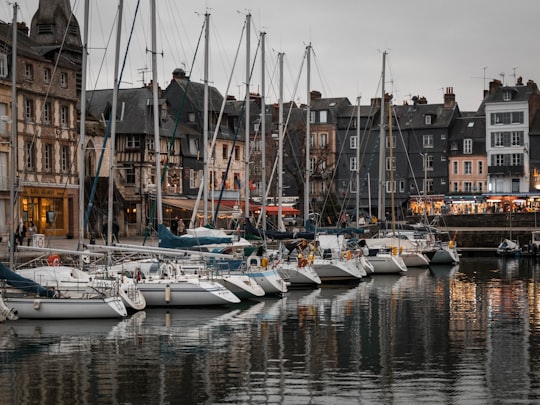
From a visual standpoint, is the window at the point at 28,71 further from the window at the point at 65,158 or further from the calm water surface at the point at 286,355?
the calm water surface at the point at 286,355

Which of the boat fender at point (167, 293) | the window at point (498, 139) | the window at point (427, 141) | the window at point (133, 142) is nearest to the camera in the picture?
the boat fender at point (167, 293)

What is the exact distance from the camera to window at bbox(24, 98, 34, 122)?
56431mm

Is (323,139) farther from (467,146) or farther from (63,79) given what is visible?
(63,79)

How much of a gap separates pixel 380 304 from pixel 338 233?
1584cm

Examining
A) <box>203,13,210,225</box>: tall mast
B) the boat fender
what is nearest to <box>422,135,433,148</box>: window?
<box>203,13,210,225</box>: tall mast

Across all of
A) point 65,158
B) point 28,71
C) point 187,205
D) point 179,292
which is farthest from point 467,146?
point 179,292

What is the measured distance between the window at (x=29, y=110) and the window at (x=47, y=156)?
86.1 inches

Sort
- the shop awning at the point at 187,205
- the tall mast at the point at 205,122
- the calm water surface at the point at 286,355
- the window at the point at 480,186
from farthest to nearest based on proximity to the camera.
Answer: the window at the point at 480,186 < the shop awning at the point at 187,205 < the tall mast at the point at 205,122 < the calm water surface at the point at 286,355

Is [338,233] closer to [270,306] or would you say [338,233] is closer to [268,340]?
[270,306]

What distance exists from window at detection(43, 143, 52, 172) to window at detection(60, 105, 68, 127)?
190cm

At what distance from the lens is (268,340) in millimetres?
28281

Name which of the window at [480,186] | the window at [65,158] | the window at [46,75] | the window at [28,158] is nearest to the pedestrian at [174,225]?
the window at [65,158]

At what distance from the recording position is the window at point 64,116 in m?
59.9

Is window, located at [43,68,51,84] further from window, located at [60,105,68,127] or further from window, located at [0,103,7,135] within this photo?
window, located at [0,103,7,135]
